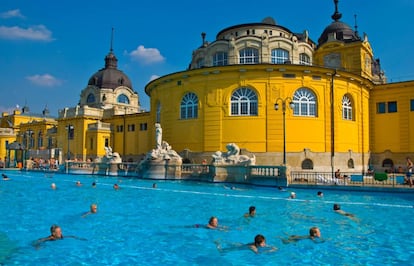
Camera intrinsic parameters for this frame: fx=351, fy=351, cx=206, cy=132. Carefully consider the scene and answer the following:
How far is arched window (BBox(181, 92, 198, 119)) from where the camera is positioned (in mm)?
33312

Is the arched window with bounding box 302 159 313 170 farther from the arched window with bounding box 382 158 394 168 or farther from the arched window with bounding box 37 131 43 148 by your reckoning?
the arched window with bounding box 37 131 43 148

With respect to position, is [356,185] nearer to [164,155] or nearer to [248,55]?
[164,155]

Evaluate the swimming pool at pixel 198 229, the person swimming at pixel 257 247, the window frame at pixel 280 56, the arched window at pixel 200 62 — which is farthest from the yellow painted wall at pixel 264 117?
the person swimming at pixel 257 247

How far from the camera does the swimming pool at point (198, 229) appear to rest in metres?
8.66

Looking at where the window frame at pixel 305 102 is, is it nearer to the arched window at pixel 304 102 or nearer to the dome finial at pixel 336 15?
the arched window at pixel 304 102

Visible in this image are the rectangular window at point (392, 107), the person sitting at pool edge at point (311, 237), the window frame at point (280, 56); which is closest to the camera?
the person sitting at pool edge at point (311, 237)

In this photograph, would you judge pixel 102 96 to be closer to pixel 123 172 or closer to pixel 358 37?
pixel 123 172

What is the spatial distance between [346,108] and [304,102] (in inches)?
202

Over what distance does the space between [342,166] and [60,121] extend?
1616 inches

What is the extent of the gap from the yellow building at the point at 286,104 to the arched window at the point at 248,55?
0.32 feet

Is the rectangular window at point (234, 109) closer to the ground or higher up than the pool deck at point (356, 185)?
higher up

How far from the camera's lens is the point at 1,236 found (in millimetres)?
10633

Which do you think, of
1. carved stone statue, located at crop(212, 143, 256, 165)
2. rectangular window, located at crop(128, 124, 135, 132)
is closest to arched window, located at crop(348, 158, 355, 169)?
carved stone statue, located at crop(212, 143, 256, 165)

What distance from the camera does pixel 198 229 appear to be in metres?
11.6
